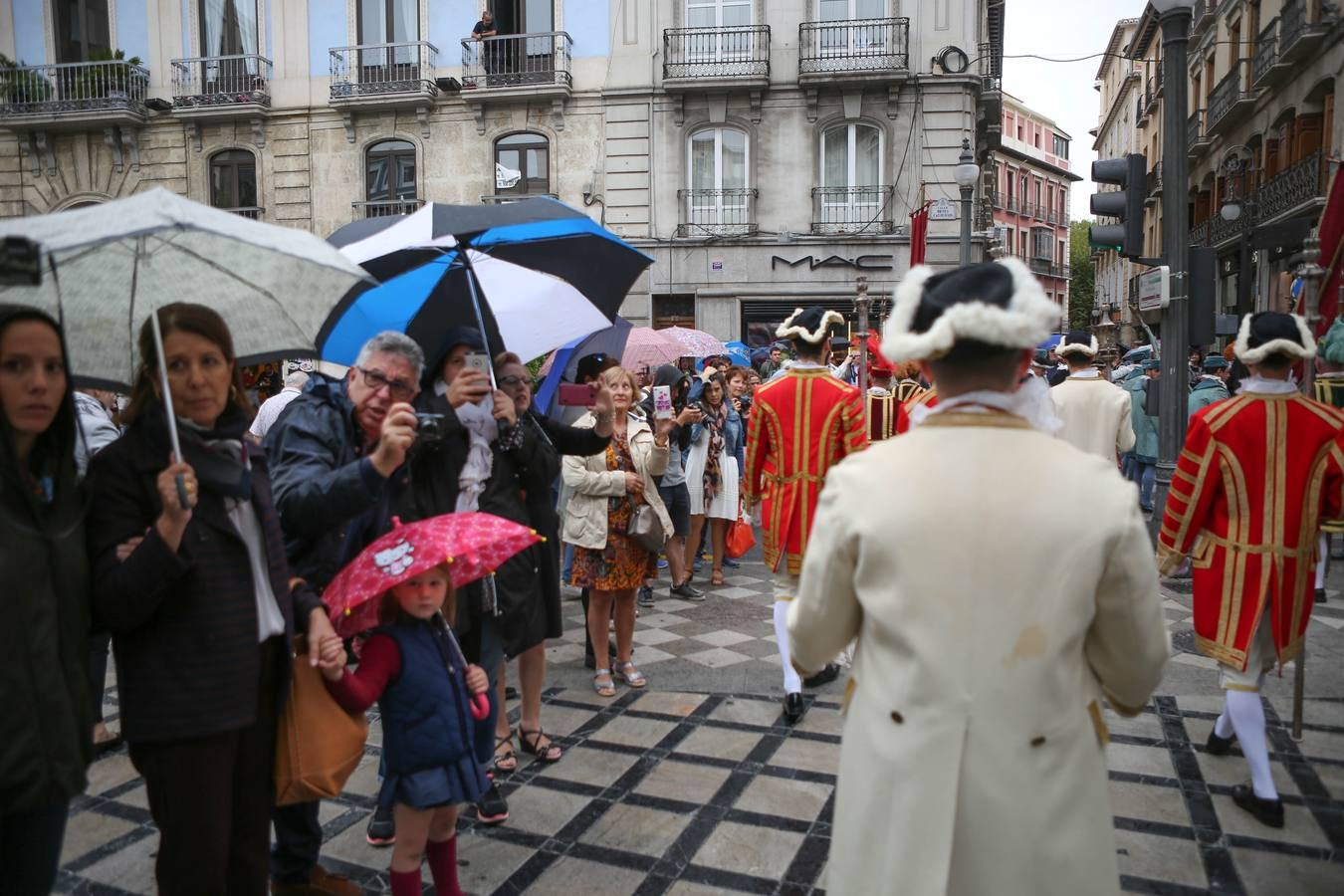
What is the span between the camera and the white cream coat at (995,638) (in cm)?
177

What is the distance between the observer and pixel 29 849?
82.9 inches

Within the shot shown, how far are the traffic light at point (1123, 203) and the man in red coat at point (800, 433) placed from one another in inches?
152

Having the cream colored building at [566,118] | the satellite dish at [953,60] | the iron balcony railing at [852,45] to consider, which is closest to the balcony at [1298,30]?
the cream colored building at [566,118]

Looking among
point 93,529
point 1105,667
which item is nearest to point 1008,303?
point 1105,667

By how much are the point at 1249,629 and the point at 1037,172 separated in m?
62.9

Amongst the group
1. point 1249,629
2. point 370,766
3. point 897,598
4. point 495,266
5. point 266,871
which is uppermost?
point 495,266

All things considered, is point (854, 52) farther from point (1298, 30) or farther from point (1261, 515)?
point (1261, 515)

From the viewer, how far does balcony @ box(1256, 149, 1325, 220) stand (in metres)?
17.8

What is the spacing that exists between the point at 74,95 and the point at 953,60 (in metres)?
20.3

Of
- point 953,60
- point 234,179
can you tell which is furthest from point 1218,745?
point 234,179

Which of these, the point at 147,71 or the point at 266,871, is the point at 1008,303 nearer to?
the point at 266,871

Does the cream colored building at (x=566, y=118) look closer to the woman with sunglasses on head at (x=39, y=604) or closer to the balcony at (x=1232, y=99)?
the balcony at (x=1232, y=99)

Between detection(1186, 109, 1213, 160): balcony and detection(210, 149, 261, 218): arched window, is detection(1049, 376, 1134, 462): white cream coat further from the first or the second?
detection(1186, 109, 1213, 160): balcony

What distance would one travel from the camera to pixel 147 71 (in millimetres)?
22250
